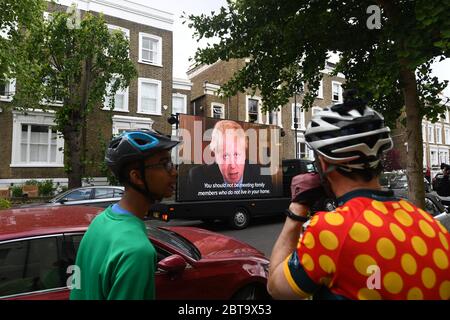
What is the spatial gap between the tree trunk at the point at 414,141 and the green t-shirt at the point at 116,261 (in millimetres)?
3683

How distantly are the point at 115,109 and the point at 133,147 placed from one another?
2040 centimetres

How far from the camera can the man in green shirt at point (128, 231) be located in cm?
128

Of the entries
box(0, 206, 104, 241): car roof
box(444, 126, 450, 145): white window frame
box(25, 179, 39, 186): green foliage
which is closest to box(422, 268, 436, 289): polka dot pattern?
box(0, 206, 104, 241): car roof

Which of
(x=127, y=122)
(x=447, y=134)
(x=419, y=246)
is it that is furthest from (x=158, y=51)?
(x=447, y=134)

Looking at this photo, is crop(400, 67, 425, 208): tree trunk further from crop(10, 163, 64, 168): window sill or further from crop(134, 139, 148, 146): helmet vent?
crop(10, 163, 64, 168): window sill

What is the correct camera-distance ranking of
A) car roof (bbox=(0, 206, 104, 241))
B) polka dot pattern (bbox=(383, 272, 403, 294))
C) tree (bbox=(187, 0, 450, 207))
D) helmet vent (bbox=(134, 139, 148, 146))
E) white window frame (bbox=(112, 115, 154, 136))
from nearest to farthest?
polka dot pattern (bbox=(383, 272, 403, 294))
helmet vent (bbox=(134, 139, 148, 146))
car roof (bbox=(0, 206, 104, 241))
tree (bbox=(187, 0, 450, 207))
white window frame (bbox=(112, 115, 154, 136))

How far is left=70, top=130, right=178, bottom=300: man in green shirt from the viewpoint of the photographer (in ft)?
4.21

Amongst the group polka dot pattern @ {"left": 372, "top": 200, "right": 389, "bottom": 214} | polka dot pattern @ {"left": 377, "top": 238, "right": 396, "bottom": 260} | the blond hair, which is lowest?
polka dot pattern @ {"left": 377, "top": 238, "right": 396, "bottom": 260}

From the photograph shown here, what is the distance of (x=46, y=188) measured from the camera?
58.4ft

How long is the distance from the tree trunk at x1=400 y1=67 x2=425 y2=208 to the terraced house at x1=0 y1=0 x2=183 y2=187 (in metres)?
17.4

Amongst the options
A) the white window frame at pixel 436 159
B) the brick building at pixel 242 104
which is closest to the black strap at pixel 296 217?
the brick building at pixel 242 104

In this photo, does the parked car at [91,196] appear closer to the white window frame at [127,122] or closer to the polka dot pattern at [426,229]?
the white window frame at [127,122]

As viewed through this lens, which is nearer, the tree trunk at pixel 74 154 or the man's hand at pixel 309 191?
the man's hand at pixel 309 191
